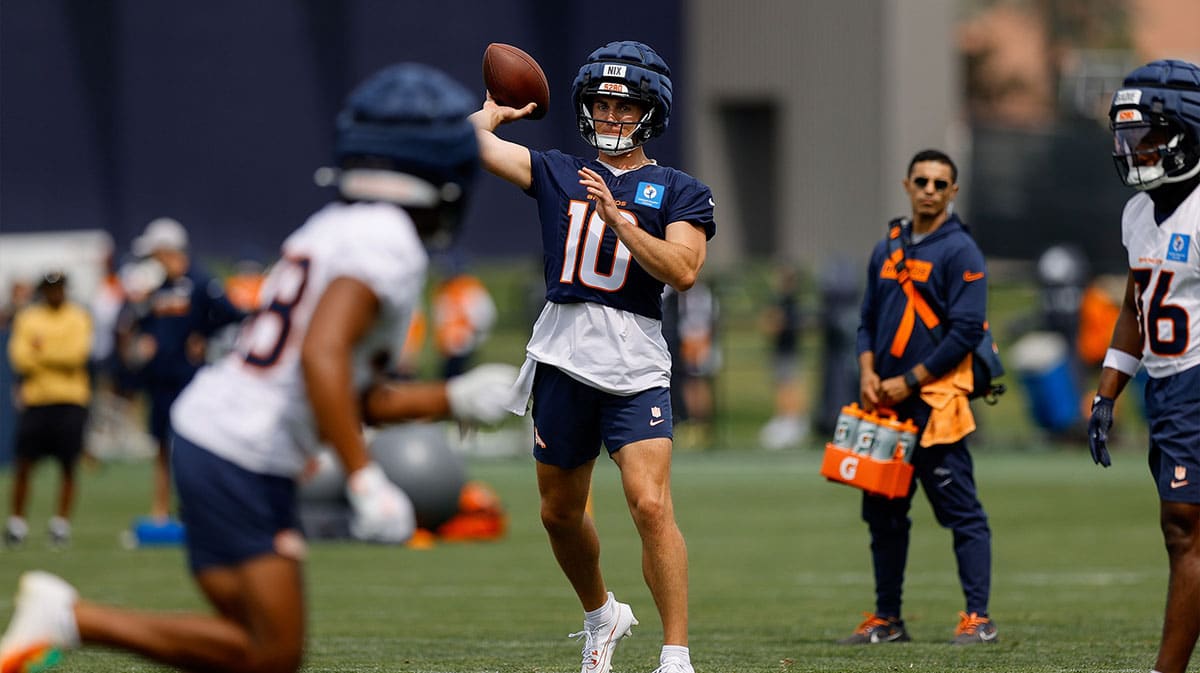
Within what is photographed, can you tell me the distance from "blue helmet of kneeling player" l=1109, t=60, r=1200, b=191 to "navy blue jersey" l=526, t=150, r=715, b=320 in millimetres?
1489

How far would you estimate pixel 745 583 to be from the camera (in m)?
11.2

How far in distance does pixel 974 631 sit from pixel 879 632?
0.43 metres

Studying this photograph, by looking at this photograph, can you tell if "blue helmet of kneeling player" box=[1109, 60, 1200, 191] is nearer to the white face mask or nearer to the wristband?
the wristband

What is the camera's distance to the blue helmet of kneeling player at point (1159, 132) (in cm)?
607

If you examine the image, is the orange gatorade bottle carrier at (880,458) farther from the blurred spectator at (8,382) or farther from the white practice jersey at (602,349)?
the blurred spectator at (8,382)

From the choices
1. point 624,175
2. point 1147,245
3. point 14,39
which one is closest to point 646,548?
point 624,175

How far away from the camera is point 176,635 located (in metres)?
4.54

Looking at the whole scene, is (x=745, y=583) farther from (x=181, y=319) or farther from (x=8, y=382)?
(x=8, y=382)

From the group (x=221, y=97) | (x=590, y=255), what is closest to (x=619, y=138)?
(x=590, y=255)

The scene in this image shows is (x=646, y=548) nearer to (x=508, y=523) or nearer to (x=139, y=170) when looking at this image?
(x=508, y=523)

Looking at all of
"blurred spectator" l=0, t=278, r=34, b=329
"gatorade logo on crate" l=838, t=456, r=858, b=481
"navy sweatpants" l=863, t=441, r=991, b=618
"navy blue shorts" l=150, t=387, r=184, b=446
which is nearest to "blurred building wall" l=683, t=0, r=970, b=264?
"blurred spectator" l=0, t=278, r=34, b=329

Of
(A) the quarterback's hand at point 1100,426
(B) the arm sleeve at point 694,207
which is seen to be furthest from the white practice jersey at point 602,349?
(A) the quarterback's hand at point 1100,426

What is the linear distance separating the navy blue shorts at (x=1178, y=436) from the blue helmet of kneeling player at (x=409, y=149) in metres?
2.70

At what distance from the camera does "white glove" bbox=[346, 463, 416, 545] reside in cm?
424
